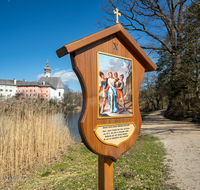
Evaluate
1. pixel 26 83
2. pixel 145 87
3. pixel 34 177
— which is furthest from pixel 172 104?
pixel 26 83

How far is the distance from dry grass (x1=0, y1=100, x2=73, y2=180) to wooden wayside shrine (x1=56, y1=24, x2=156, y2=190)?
2.72 metres

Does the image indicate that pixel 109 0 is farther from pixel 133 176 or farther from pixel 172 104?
pixel 133 176

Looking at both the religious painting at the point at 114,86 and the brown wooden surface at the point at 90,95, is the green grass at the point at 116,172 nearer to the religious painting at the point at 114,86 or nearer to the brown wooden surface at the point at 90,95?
the brown wooden surface at the point at 90,95

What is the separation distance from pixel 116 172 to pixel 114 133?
2.22 metres

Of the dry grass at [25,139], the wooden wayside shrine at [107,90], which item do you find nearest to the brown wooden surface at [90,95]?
the wooden wayside shrine at [107,90]

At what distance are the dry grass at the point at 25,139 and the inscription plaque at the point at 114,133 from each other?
293 centimetres

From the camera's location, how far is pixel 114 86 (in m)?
2.21

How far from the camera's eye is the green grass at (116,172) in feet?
11.1

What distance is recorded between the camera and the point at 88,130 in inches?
76.2

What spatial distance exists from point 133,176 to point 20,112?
12.0ft

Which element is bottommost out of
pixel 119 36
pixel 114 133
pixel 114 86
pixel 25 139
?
pixel 25 139

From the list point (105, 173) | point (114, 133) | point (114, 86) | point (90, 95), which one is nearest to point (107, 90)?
point (114, 86)

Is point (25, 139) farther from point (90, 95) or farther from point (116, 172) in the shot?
point (90, 95)

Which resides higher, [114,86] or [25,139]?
[114,86]
